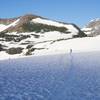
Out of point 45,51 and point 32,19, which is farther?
point 32,19

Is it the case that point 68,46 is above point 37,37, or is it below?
below

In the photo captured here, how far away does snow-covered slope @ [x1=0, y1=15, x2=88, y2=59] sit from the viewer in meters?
101

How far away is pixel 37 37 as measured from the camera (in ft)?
414

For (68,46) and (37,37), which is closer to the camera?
(68,46)

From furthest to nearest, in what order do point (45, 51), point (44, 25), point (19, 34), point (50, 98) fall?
point (44, 25), point (19, 34), point (45, 51), point (50, 98)

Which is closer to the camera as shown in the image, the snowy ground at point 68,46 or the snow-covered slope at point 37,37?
the snowy ground at point 68,46

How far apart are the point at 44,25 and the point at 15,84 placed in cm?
10366

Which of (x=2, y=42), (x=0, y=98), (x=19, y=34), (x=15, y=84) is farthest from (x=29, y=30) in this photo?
(x=0, y=98)

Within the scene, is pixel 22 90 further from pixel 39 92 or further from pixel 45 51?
pixel 45 51

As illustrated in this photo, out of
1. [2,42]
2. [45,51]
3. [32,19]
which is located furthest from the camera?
[32,19]

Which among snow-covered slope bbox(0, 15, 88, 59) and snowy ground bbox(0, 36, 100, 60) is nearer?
snowy ground bbox(0, 36, 100, 60)

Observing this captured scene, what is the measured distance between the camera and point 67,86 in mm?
36062

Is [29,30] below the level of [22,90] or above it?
above

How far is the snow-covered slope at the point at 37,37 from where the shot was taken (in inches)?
3967
